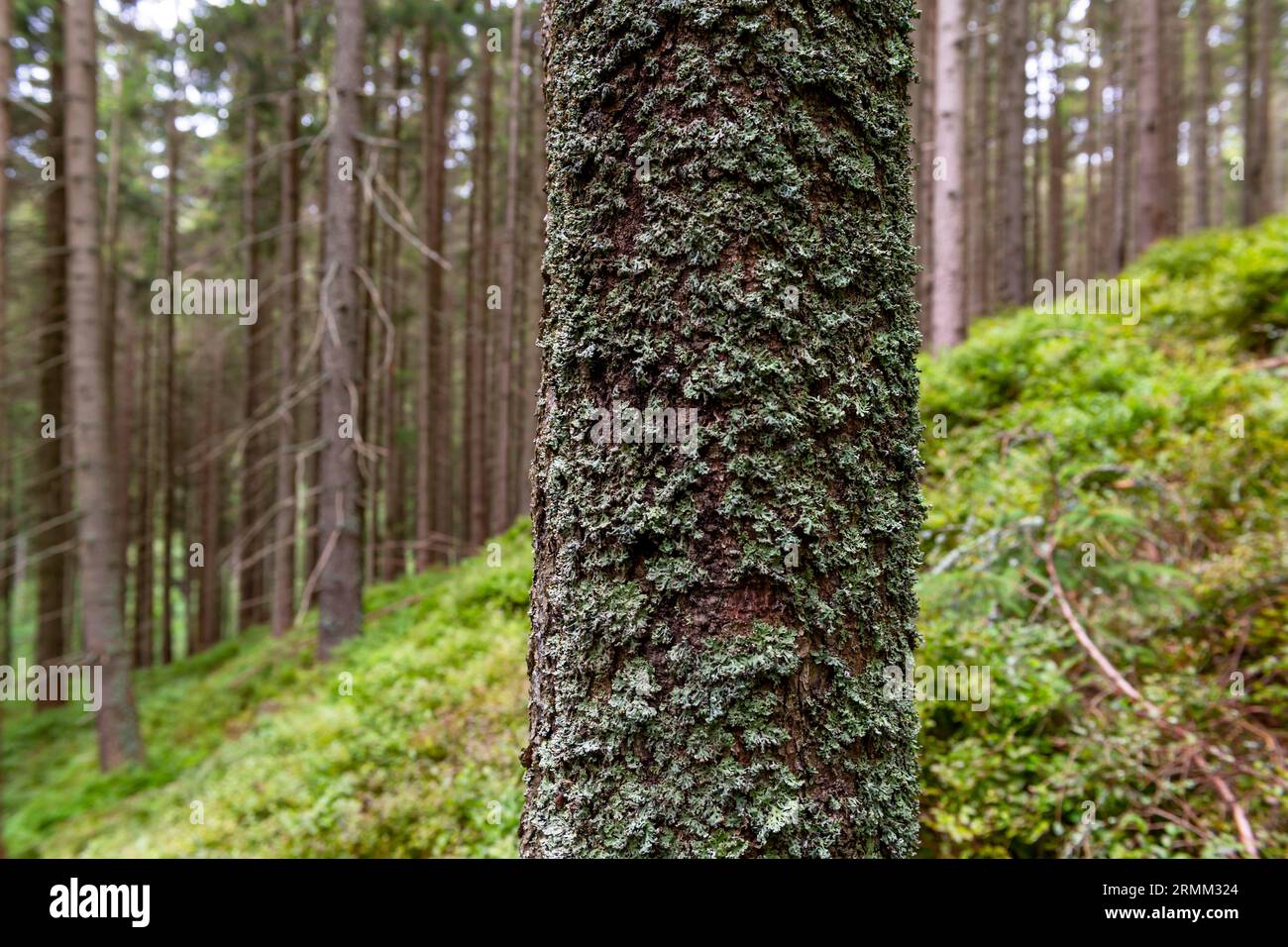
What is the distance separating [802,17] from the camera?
1.39 metres

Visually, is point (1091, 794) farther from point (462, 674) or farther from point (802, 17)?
point (462, 674)

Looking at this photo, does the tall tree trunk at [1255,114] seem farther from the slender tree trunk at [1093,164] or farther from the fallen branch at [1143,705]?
the fallen branch at [1143,705]

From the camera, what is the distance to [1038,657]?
12.5ft

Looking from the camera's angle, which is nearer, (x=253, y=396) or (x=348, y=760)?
(x=348, y=760)

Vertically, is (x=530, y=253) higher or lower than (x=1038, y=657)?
higher

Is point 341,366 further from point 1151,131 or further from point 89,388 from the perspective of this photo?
point 1151,131

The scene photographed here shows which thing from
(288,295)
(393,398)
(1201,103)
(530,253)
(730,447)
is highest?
(1201,103)

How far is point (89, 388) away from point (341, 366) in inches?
114

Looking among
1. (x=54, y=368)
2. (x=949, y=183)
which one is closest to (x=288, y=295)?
(x=54, y=368)

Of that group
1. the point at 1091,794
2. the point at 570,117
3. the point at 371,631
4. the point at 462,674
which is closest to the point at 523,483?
the point at 371,631

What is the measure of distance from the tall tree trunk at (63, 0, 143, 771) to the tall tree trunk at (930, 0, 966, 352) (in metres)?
10.1

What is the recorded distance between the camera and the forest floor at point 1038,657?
323 cm

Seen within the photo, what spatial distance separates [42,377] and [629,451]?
16.1 metres

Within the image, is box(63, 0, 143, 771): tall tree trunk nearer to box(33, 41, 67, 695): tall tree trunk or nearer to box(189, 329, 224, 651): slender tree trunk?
box(33, 41, 67, 695): tall tree trunk
